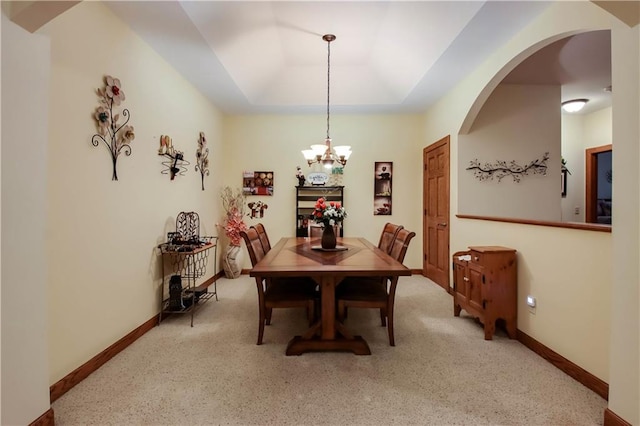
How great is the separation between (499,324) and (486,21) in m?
2.65

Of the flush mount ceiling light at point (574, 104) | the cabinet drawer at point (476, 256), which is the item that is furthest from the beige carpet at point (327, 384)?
the flush mount ceiling light at point (574, 104)

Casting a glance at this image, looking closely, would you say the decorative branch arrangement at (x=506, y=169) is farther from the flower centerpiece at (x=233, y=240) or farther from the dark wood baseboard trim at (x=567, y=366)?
the flower centerpiece at (x=233, y=240)

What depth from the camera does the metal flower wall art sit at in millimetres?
2211

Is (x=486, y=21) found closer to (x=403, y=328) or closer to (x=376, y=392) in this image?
(x=403, y=328)

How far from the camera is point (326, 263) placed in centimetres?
229

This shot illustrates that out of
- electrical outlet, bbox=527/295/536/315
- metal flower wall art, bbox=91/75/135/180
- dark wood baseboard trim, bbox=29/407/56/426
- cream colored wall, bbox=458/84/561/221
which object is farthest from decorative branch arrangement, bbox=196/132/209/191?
electrical outlet, bbox=527/295/536/315

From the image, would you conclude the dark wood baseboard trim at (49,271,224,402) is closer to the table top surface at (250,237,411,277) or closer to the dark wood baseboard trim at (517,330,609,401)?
the table top surface at (250,237,411,277)

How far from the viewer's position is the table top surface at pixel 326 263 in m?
2.07

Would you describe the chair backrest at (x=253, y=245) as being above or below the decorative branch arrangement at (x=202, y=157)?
below

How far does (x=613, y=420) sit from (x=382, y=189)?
390cm

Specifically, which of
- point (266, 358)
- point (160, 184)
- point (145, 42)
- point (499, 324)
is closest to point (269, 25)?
point (145, 42)

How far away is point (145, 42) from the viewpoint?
9.10ft

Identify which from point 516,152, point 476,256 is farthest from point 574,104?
point 476,256

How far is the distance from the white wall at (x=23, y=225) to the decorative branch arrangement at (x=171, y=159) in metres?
1.55
